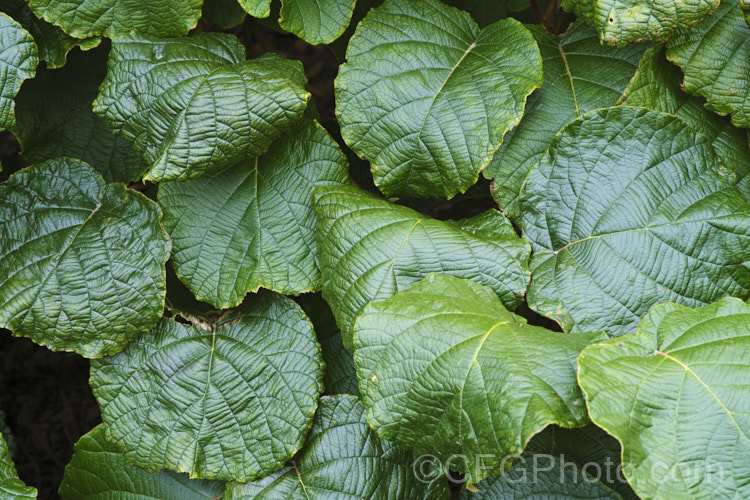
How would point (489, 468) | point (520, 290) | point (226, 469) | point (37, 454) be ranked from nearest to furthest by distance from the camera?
point (489, 468)
point (520, 290)
point (226, 469)
point (37, 454)

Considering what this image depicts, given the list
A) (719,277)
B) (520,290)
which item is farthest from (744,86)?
(520,290)

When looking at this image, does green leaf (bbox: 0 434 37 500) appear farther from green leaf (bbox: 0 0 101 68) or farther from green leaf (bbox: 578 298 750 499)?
green leaf (bbox: 578 298 750 499)

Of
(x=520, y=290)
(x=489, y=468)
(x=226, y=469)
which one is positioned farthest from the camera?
(x=226, y=469)

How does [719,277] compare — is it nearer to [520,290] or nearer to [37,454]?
[520,290]

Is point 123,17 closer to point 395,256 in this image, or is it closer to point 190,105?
point 190,105

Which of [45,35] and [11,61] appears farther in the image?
[45,35]

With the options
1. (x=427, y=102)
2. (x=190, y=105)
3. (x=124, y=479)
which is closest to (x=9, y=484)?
(x=124, y=479)

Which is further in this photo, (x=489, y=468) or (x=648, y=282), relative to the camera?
(x=648, y=282)
